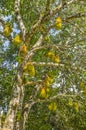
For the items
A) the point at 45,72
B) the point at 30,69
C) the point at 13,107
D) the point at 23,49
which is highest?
the point at 23,49

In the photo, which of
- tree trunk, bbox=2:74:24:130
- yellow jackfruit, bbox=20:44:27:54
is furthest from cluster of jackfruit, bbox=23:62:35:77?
tree trunk, bbox=2:74:24:130

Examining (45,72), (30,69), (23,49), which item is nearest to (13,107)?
(30,69)

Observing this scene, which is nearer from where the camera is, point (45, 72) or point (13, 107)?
point (13, 107)

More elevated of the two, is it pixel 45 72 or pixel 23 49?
pixel 23 49

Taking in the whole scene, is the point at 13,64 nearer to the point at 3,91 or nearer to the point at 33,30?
the point at 3,91

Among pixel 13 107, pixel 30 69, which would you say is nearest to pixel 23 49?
pixel 30 69

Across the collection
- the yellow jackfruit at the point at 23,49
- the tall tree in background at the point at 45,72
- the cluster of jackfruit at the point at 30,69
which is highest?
the yellow jackfruit at the point at 23,49

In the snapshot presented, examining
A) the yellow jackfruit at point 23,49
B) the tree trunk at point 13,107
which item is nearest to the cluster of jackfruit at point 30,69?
the yellow jackfruit at point 23,49

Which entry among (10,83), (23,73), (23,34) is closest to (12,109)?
(23,73)

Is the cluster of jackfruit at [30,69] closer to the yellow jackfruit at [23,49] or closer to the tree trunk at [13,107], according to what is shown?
the yellow jackfruit at [23,49]

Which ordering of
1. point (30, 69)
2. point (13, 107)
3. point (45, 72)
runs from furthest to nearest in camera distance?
point (45, 72) → point (13, 107) → point (30, 69)

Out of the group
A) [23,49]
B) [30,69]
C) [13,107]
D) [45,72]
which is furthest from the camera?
[45,72]

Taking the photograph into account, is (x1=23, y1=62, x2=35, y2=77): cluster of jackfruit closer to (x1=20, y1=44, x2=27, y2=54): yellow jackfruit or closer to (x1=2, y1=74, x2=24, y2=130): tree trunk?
(x1=20, y1=44, x2=27, y2=54): yellow jackfruit

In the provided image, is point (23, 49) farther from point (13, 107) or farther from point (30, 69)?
point (13, 107)
